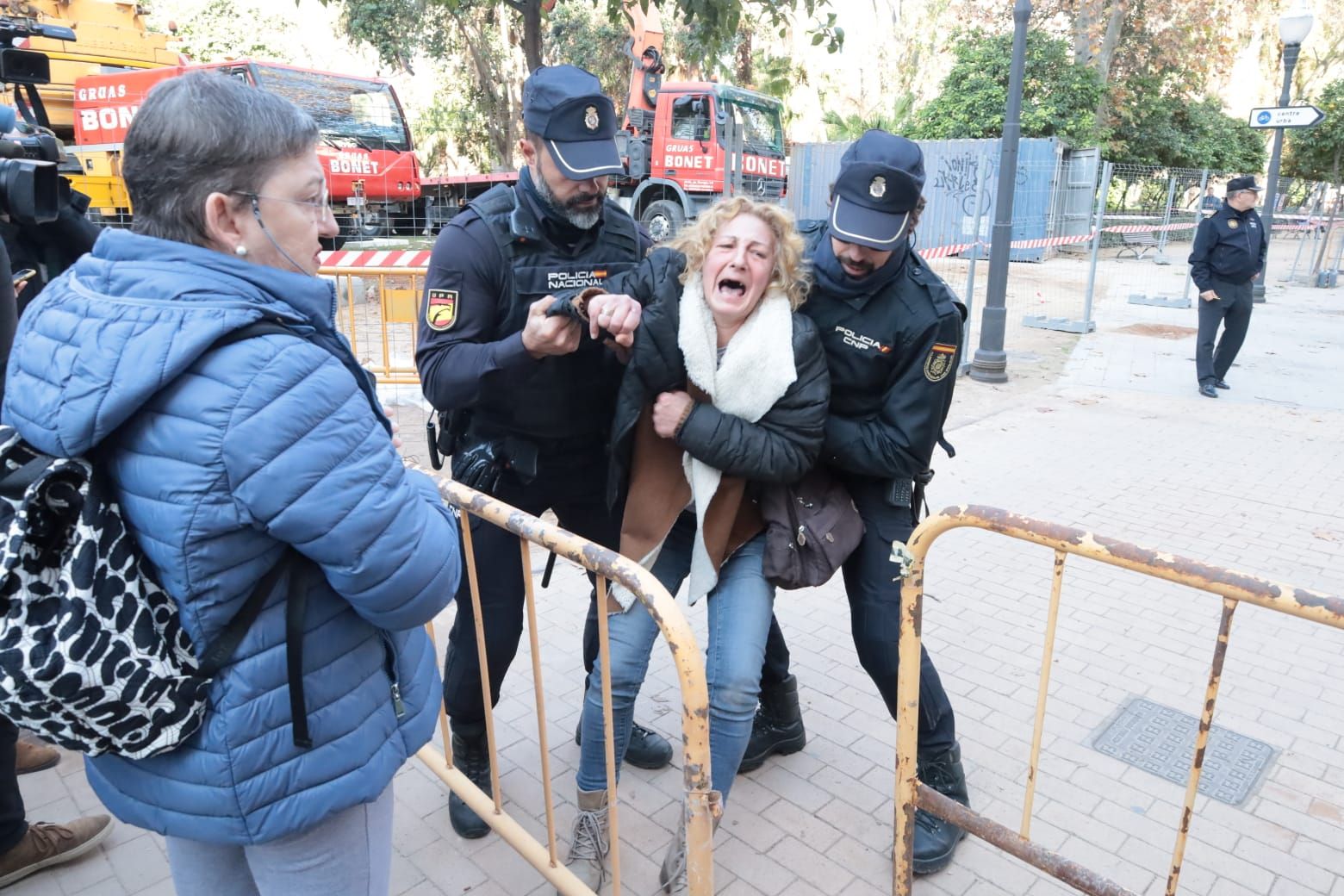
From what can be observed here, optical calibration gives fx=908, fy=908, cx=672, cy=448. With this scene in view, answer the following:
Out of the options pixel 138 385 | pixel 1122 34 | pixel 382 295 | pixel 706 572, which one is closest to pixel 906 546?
pixel 706 572

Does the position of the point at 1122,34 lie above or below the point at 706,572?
above

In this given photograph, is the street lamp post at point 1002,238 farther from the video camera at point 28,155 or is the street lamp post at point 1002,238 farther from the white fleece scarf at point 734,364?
the video camera at point 28,155

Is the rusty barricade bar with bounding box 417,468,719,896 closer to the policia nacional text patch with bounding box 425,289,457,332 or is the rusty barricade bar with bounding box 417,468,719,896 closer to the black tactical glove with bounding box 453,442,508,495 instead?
the black tactical glove with bounding box 453,442,508,495

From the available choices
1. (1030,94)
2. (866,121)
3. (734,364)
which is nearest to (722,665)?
(734,364)

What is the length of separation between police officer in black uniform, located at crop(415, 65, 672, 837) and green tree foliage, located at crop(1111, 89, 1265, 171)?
84.2ft

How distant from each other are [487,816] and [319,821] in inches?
43.6

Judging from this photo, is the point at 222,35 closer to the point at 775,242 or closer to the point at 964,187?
the point at 964,187

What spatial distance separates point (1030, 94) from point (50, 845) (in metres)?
24.2

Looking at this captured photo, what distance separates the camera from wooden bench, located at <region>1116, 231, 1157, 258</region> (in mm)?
21125

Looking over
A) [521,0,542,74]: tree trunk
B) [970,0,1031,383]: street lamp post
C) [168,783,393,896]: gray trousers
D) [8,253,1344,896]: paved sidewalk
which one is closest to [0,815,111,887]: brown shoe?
[8,253,1344,896]: paved sidewalk

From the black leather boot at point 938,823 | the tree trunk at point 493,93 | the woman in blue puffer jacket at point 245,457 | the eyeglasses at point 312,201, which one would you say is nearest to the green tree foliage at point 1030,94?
the tree trunk at point 493,93

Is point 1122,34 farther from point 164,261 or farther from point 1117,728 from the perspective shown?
point 164,261

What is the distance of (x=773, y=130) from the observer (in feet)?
55.4

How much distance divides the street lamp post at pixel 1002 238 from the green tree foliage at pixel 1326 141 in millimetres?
17924
